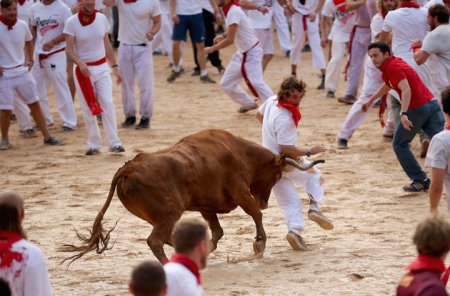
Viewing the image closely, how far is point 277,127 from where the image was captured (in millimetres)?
9078

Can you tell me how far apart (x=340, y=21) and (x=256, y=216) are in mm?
8233

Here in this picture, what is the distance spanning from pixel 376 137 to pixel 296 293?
22.2 feet

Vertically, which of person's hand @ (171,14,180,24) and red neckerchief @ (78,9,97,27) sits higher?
red neckerchief @ (78,9,97,27)

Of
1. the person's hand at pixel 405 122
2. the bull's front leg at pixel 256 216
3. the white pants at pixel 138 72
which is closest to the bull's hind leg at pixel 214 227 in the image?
the bull's front leg at pixel 256 216

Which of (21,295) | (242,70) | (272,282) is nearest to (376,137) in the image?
(242,70)

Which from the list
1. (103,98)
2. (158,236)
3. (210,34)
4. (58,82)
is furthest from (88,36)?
(210,34)

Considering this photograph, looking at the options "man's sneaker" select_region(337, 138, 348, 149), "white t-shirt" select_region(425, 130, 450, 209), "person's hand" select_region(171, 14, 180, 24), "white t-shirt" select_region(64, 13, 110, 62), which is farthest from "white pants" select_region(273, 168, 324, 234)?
"person's hand" select_region(171, 14, 180, 24)

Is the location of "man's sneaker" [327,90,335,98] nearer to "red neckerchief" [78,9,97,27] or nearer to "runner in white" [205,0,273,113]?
"runner in white" [205,0,273,113]

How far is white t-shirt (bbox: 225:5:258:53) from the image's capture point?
1510 cm

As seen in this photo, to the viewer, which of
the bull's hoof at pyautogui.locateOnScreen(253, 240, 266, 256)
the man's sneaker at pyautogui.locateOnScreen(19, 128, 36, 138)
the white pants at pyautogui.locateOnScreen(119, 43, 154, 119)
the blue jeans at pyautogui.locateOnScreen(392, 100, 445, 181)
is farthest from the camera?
the man's sneaker at pyautogui.locateOnScreen(19, 128, 36, 138)

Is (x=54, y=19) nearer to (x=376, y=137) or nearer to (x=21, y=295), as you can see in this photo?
(x=376, y=137)

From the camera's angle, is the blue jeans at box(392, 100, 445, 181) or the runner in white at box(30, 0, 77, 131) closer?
the blue jeans at box(392, 100, 445, 181)

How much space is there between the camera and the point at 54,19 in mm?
14641

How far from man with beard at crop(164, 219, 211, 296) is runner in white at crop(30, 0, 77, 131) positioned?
991 cm
